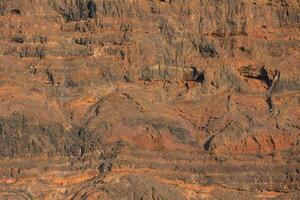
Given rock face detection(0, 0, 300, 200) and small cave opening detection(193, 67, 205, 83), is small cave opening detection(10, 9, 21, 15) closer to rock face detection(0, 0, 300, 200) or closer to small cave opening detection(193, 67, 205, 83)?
rock face detection(0, 0, 300, 200)

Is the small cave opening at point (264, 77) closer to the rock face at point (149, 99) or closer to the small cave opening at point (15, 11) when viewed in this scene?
the rock face at point (149, 99)

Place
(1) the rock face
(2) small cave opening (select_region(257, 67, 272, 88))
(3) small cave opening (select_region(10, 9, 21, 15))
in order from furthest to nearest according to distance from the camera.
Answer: (3) small cave opening (select_region(10, 9, 21, 15)), (2) small cave opening (select_region(257, 67, 272, 88)), (1) the rock face

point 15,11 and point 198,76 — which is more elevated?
point 15,11

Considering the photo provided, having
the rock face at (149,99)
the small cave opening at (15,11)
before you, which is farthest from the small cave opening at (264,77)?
the small cave opening at (15,11)

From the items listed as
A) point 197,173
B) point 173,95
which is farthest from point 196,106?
point 197,173

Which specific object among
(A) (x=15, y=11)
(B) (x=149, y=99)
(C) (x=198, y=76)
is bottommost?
(B) (x=149, y=99)

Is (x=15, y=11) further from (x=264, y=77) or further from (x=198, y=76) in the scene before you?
(x=264, y=77)

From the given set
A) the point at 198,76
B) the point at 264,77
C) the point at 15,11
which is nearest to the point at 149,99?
the point at 198,76

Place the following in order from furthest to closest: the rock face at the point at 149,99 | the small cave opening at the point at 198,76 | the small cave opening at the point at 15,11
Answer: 1. the small cave opening at the point at 15,11
2. the small cave opening at the point at 198,76
3. the rock face at the point at 149,99

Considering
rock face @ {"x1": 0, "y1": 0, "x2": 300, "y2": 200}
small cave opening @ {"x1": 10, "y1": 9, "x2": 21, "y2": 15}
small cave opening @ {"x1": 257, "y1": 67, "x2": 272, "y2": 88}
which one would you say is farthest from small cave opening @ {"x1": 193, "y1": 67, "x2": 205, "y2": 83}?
small cave opening @ {"x1": 10, "y1": 9, "x2": 21, "y2": 15}
